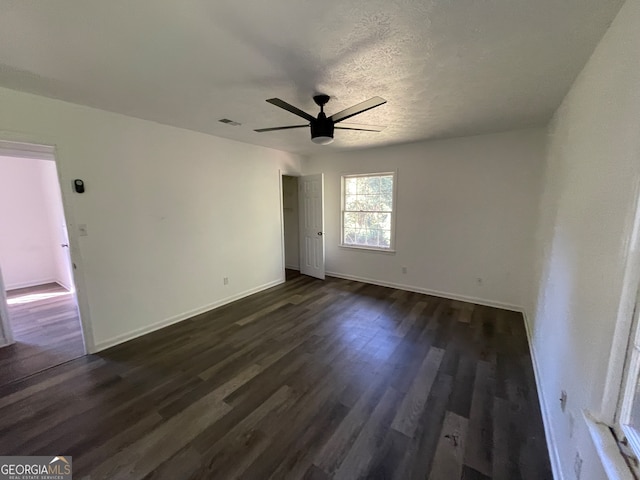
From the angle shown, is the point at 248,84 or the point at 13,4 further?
the point at 248,84

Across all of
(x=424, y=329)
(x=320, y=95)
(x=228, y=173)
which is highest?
(x=320, y=95)

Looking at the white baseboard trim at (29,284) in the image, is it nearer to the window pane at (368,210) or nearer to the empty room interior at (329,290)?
the empty room interior at (329,290)

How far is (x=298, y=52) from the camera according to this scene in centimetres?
172

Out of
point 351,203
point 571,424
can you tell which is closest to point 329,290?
point 351,203

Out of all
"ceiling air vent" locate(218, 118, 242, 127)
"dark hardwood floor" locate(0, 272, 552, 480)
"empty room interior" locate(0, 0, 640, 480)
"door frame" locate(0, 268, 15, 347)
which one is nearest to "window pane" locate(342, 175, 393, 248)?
"empty room interior" locate(0, 0, 640, 480)

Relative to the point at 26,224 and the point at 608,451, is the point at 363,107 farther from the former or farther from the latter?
the point at 26,224

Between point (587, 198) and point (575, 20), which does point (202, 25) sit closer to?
point (575, 20)

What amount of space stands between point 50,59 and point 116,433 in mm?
2599

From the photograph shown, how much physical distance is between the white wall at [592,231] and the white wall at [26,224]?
6.98m

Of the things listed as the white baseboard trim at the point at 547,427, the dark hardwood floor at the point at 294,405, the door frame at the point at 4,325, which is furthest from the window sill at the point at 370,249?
the door frame at the point at 4,325

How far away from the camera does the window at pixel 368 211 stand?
4.81 m

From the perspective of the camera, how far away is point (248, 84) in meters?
2.18

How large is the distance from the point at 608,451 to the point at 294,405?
1756 millimetres

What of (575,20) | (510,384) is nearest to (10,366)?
(510,384)
